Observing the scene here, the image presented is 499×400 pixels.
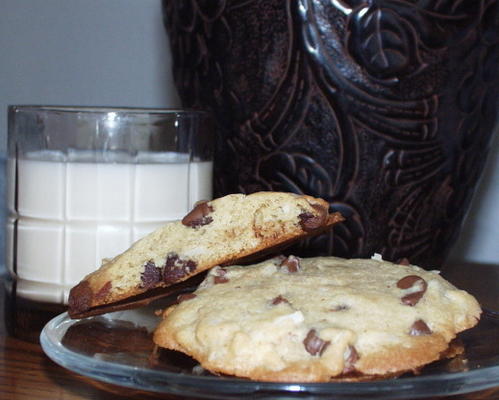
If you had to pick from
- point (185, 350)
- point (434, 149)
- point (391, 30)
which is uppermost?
point (391, 30)

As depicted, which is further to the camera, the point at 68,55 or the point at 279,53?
the point at 68,55

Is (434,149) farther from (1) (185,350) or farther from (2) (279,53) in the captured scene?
(1) (185,350)

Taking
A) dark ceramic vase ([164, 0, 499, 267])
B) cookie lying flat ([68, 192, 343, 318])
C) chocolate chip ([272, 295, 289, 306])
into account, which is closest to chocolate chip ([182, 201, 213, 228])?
cookie lying flat ([68, 192, 343, 318])

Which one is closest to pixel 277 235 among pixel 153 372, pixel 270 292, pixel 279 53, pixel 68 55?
pixel 270 292

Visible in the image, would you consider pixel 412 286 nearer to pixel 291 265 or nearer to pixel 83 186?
pixel 291 265

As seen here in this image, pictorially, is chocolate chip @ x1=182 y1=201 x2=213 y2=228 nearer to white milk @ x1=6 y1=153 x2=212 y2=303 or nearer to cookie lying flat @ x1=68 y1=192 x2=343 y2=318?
cookie lying flat @ x1=68 y1=192 x2=343 y2=318

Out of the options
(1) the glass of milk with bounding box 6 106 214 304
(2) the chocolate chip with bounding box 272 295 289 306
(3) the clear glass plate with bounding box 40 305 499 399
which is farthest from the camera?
(1) the glass of milk with bounding box 6 106 214 304
